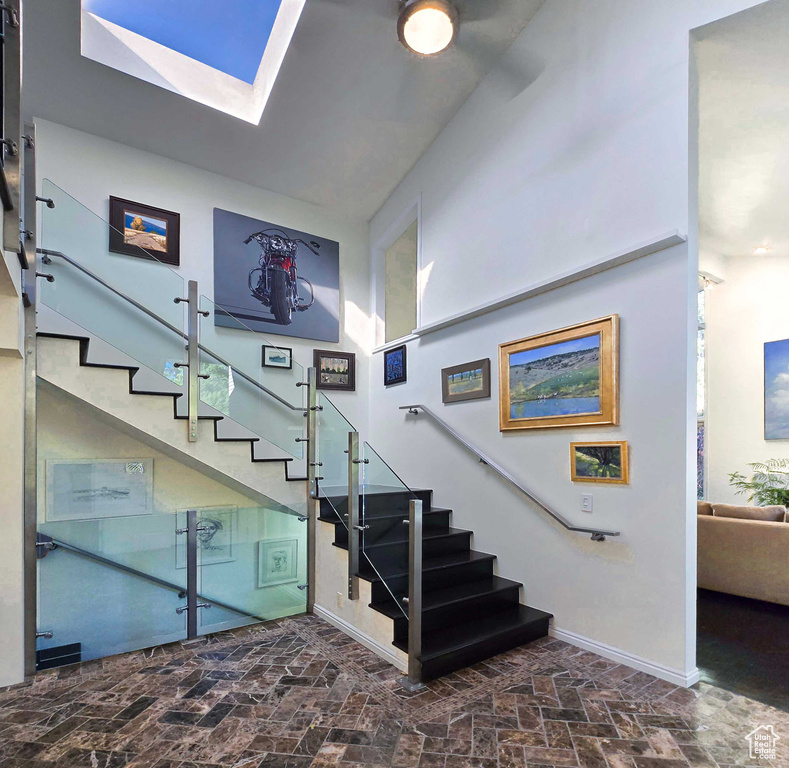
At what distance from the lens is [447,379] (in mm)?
4934

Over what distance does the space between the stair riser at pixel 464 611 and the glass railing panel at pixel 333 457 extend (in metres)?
0.91

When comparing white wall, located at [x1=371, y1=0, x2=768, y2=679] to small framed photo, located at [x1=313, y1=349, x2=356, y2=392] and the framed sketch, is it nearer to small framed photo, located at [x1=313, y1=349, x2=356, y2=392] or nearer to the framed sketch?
small framed photo, located at [x1=313, y1=349, x2=356, y2=392]

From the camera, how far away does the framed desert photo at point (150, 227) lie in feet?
15.3

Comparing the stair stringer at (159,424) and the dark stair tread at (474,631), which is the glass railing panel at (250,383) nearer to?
the stair stringer at (159,424)

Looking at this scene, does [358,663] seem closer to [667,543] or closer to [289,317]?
[667,543]

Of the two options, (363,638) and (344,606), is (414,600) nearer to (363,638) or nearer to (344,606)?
(363,638)

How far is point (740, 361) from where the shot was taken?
7.04m

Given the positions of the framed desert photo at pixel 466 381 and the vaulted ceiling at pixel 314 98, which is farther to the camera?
the framed desert photo at pixel 466 381

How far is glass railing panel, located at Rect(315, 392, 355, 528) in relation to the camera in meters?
3.96

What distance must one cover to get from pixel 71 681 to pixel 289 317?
375 centimetres

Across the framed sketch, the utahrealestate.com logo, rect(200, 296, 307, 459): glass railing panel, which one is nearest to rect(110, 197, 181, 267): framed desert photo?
rect(200, 296, 307, 459): glass railing panel

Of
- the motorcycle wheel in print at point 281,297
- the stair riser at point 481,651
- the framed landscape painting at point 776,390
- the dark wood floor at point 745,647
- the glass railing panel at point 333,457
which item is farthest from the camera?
the framed landscape painting at point 776,390

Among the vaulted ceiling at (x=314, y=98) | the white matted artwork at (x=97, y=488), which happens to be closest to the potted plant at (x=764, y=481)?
the vaulted ceiling at (x=314, y=98)

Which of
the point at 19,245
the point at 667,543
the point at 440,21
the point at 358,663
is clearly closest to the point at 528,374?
the point at 667,543
